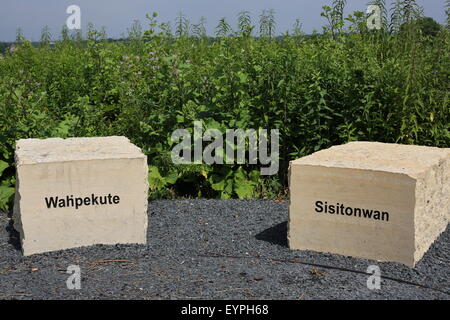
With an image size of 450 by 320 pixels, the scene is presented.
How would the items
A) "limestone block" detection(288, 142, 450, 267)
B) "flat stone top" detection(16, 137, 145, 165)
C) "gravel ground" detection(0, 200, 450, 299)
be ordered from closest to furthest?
1. "gravel ground" detection(0, 200, 450, 299)
2. "limestone block" detection(288, 142, 450, 267)
3. "flat stone top" detection(16, 137, 145, 165)

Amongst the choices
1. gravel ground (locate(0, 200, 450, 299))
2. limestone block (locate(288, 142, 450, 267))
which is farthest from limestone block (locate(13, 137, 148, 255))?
limestone block (locate(288, 142, 450, 267))

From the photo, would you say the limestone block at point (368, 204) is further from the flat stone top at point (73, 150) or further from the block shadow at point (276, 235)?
the flat stone top at point (73, 150)

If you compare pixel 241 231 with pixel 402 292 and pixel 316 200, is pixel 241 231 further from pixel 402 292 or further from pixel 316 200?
pixel 402 292

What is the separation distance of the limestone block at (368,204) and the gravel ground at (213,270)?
11 centimetres

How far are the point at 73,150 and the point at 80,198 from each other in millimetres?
521

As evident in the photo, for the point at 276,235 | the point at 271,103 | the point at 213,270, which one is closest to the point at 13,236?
the point at 213,270

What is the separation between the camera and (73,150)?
498 centimetres

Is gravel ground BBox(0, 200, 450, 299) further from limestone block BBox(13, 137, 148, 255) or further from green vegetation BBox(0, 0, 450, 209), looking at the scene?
green vegetation BBox(0, 0, 450, 209)

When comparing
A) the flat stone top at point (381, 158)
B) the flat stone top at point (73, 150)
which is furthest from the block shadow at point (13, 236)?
the flat stone top at point (381, 158)

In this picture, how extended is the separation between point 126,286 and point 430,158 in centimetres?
258

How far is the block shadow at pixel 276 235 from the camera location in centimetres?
487

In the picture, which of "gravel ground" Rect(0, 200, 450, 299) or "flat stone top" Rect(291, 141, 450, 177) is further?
"flat stone top" Rect(291, 141, 450, 177)

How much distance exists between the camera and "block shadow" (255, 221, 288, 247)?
4870 millimetres

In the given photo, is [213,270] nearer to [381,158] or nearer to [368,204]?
[368,204]
